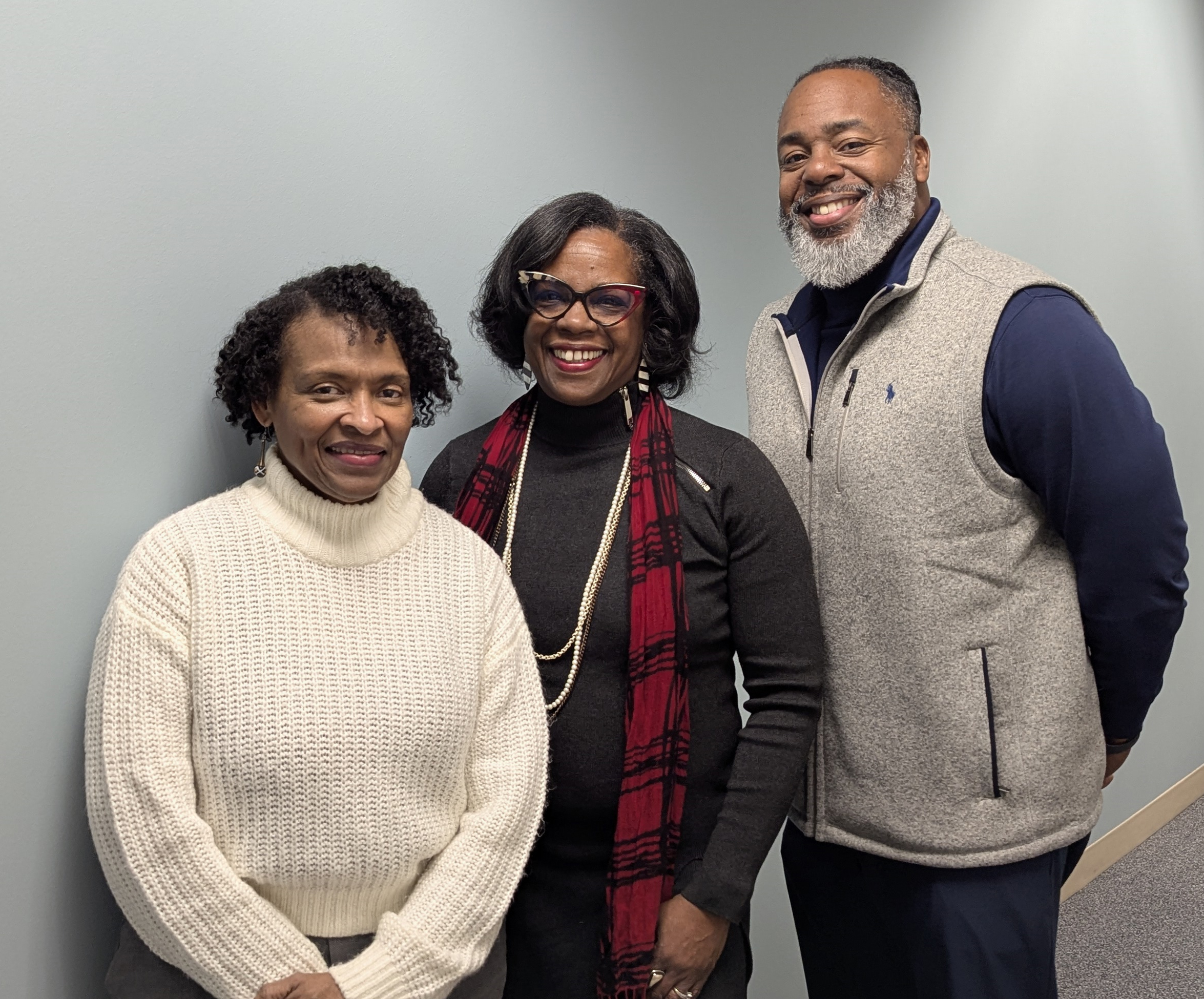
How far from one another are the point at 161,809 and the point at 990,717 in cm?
115

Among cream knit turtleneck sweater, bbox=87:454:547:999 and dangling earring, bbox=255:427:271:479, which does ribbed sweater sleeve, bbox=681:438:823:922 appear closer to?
cream knit turtleneck sweater, bbox=87:454:547:999

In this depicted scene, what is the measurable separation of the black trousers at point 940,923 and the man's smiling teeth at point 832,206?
106cm

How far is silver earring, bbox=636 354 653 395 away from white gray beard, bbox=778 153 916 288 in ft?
1.13

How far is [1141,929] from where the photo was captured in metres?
3.02

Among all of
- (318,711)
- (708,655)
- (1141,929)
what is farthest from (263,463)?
(1141,929)

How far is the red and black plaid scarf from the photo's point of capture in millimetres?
1432

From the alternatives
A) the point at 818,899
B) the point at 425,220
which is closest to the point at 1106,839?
the point at 818,899

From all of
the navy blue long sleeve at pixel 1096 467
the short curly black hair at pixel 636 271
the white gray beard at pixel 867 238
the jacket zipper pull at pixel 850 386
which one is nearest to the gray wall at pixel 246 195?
the short curly black hair at pixel 636 271

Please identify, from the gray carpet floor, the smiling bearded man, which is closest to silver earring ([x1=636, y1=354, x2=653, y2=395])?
the smiling bearded man

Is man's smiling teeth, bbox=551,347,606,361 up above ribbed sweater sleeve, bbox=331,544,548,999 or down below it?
above

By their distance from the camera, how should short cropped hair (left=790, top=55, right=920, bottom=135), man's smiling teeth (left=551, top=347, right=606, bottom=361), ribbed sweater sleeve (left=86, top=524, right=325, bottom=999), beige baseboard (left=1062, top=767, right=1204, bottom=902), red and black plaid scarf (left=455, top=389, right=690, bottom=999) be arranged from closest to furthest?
ribbed sweater sleeve (left=86, top=524, right=325, bottom=999) < red and black plaid scarf (left=455, top=389, right=690, bottom=999) < man's smiling teeth (left=551, top=347, right=606, bottom=361) < short cropped hair (left=790, top=55, right=920, bottom=135) < beige baseboard (left=1062, top=767, right=1204, bottom=902)

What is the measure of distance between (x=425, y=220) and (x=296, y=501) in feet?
2.09

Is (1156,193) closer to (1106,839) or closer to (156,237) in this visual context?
(1106,839)

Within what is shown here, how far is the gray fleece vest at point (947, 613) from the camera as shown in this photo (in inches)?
61.6
